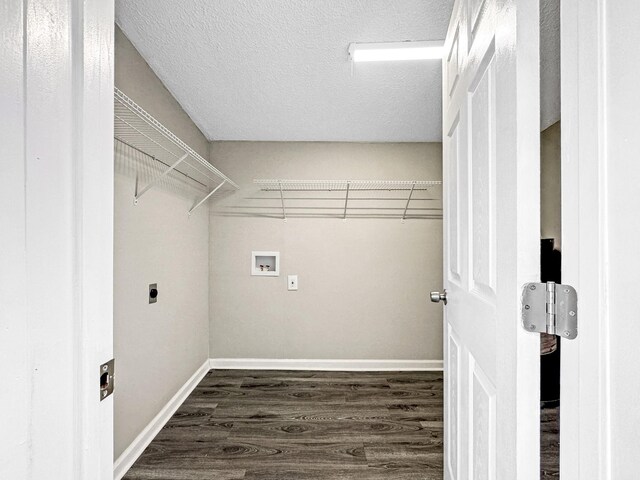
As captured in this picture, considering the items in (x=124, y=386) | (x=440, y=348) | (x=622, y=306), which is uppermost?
(x=622, y=306)

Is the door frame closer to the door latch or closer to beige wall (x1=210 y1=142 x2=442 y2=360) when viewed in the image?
the door latch

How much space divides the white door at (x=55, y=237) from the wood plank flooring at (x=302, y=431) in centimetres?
150

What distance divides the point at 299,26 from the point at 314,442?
2.25 metres

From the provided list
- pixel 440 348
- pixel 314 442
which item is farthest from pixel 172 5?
pixel 440 348

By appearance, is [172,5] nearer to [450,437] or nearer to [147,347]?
[147,347]

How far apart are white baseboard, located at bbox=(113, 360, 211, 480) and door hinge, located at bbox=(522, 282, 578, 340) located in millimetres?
2027

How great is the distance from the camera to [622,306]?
17.3 inches

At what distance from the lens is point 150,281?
2.10m

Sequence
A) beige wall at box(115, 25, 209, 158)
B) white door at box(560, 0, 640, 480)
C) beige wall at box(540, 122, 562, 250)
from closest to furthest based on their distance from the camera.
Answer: white door at box(560, 0, 640, 480) < beige wall at box(540, 122, 562, 250) < beige wall at box(115, 25, 209, 158)

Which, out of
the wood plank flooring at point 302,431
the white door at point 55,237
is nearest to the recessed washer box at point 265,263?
the wood plank flooring at point 302,431

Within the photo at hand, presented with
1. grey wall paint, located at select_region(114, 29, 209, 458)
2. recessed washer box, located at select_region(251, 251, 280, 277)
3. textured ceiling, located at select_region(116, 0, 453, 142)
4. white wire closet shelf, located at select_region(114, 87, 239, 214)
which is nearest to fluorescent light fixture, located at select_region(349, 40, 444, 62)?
textured ceiling, located at select_region(116, 0, 453, 142)

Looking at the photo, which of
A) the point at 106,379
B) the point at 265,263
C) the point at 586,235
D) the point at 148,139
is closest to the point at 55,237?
the point at 106,379

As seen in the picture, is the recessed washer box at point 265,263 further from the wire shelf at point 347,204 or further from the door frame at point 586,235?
the door frame at point 586,235

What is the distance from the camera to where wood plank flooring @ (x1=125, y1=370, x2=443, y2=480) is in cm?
185
